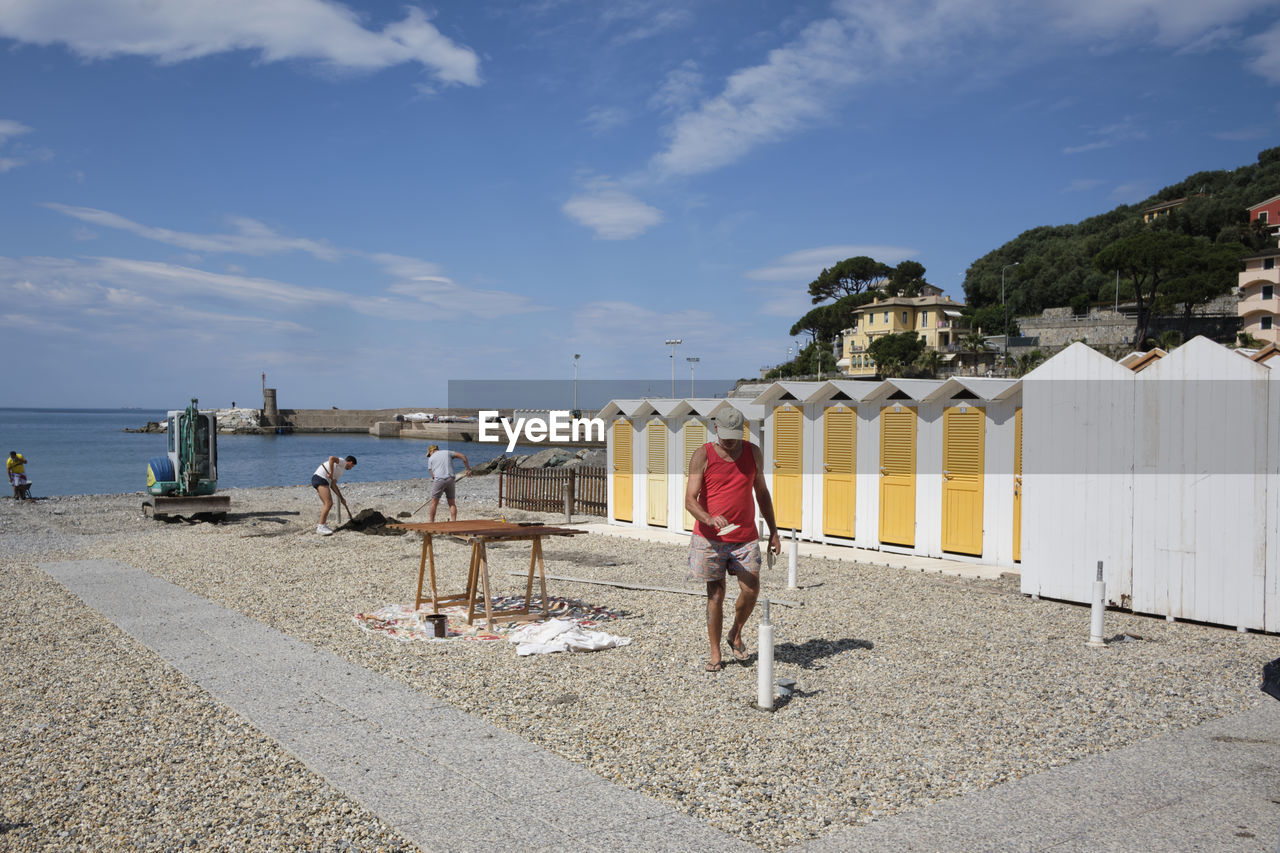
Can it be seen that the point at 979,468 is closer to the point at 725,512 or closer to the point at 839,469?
the point at 839,469

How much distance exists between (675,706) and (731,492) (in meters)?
1.47

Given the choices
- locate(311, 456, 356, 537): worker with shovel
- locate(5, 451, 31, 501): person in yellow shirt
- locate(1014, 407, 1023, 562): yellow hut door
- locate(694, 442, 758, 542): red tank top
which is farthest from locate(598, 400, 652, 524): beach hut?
locate(5, 451, 31, 501): person in yellow shirt

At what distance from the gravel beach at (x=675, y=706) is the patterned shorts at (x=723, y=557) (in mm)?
765

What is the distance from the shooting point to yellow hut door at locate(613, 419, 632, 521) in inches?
667

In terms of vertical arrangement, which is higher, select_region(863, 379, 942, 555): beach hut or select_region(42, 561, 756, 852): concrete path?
select_region(863, 379, 942, 555): beach hut

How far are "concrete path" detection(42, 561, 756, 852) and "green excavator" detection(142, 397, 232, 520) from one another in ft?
42.1

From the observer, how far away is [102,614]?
8.98 metres

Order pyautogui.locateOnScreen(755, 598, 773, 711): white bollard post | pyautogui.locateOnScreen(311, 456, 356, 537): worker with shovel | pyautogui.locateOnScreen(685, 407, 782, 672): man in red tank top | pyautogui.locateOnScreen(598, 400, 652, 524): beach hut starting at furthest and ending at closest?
pyautogui.locateOnScreen(598, 400, 652, 524): beach hut, pyautogui.locateOnScreen(311, 456, 356, 537): worker with shovel, pyautogui.locateOnScreen(685, 407, 782, 672): man in red tank top, pyautogui.locateOnScreen(755, 598, 773, 711): white bollard post

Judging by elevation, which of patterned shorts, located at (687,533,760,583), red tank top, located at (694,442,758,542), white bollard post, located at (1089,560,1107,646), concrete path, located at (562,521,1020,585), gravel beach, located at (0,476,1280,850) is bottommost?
concrete path, located at (562,521,1020,585)

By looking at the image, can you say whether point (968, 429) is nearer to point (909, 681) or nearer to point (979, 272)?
point (909, 681)

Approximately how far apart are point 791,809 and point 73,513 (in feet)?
75.2

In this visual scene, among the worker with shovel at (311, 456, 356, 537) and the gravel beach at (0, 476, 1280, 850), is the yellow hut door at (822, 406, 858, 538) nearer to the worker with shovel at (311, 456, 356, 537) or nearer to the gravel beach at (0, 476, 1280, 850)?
the gravel beach at (0, 476, 1280, 850)

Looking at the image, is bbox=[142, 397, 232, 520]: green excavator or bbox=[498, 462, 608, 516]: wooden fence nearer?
bbox=[142, 397, 232, 520]: green excavator

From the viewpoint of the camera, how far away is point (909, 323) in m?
92.6
